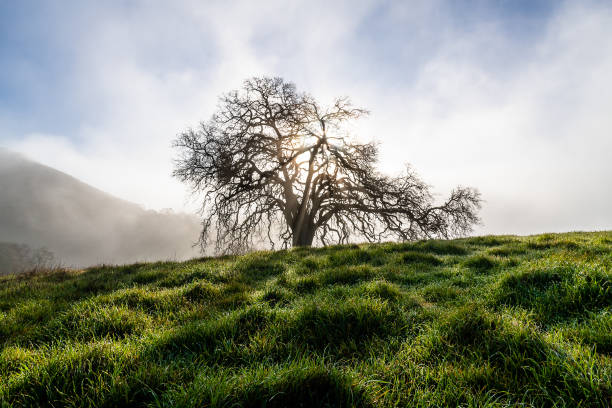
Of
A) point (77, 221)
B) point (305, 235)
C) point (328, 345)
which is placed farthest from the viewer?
point (77, 221)

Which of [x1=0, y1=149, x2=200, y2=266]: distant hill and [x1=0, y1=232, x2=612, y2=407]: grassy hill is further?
[x1=0, y1=149, x2=200, y2=266]: distant hill

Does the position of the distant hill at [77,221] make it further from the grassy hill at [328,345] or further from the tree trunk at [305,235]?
the grassy hill at [328,345]

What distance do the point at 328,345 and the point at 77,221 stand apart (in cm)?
17717

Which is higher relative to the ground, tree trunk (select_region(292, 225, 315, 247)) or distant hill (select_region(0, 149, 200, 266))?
distant hill (select_region(0, 149, 200, 266))

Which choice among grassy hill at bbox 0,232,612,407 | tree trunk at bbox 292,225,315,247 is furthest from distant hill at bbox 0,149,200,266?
grassy hill at bbox 0,232,612,407

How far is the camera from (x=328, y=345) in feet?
8.13

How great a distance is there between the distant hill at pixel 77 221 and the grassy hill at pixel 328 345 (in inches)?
5058

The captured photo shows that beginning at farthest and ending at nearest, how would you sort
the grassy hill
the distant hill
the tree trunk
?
the distant hill, the tree trunk, the grassy hill

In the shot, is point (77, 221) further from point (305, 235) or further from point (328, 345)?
point (328, 345)

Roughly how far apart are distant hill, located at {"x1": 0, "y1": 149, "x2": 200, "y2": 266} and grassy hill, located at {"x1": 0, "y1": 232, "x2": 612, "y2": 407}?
128469mm

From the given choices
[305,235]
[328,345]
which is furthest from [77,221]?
[328,345]

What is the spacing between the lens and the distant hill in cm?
12400

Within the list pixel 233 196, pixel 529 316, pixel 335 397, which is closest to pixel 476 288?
pixel 529 316

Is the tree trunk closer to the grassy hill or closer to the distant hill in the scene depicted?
the grassy hill
